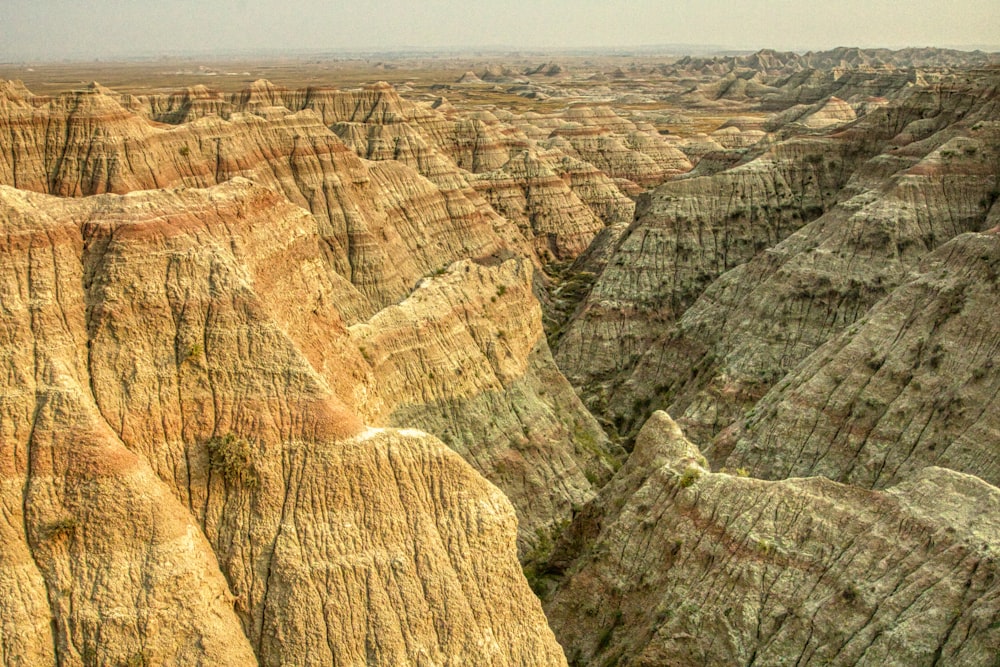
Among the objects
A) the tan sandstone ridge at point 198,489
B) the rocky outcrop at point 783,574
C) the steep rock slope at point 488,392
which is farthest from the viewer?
the steep rock slope at point 488,392

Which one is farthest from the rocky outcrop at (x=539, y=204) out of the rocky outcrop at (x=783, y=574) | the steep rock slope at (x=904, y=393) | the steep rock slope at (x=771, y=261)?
the rocky outcrop at (x=783, y=574)

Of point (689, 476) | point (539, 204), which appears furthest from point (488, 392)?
point (539, 204)

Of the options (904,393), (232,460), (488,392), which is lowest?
(488,392)

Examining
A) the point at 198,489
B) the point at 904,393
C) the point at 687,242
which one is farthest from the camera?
the point at 687,242

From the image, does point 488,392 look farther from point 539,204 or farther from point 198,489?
point 539,204

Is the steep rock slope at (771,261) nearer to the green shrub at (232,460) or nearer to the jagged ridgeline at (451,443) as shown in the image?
the jagged ridgeline at (451,443)

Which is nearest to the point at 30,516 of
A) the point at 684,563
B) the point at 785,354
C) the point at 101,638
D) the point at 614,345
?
the point at 101,638

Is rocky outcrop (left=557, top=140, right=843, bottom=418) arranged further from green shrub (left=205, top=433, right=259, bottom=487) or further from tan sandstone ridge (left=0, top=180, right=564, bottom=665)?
green shrub (left=205, top=433, right=259, bottom=487)
